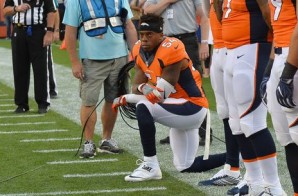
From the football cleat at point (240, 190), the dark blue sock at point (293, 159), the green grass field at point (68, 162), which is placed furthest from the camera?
the green grass field at point (68, 162)

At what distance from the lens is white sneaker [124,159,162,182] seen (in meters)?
6.74

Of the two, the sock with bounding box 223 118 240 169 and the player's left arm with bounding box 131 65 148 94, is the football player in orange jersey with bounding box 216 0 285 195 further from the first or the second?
the player's left arm with bounding box 131 65 148 94

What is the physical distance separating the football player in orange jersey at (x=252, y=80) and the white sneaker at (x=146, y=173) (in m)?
1.05

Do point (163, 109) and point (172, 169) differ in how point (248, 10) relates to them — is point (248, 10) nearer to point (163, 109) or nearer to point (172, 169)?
point (163, 109)

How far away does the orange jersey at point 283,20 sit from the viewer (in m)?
4.84

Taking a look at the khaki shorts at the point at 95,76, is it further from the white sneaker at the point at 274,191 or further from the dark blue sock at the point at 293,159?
the dark blue sock at the point at 293,159

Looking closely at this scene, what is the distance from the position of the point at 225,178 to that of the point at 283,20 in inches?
77.3

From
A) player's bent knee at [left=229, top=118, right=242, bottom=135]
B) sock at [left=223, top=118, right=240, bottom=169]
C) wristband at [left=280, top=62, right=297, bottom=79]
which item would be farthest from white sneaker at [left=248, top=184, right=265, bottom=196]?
wristband at [left=280, top=62, right=297, bottom=79]

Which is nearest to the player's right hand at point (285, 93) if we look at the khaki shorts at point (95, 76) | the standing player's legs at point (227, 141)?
the standing player's legs at point (227, 141)

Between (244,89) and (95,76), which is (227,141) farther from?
(95,76)

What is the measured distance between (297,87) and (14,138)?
16.4 ft

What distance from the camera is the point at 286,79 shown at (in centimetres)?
460

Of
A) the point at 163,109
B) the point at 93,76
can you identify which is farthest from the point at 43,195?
the point at 93,76

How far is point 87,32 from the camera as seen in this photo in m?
7.90
